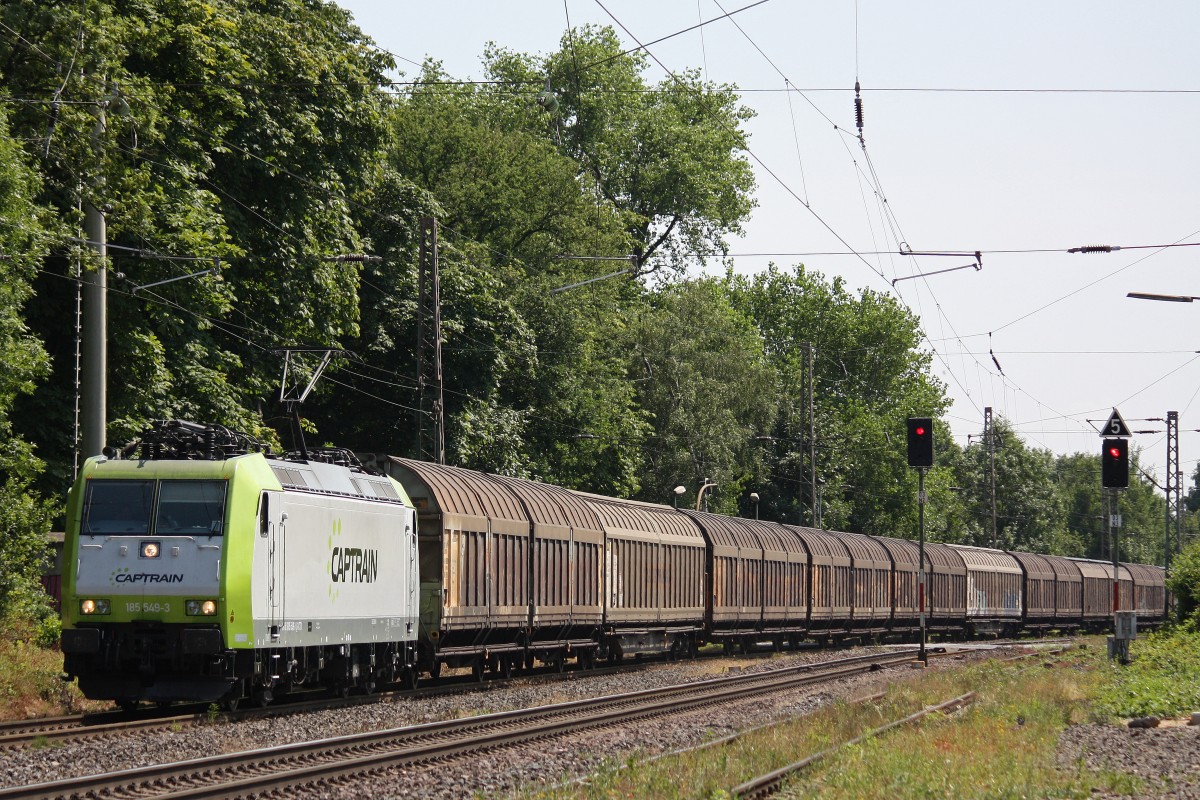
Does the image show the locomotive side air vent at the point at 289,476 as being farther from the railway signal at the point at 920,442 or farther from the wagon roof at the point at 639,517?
the railway signal at the point at 920,442

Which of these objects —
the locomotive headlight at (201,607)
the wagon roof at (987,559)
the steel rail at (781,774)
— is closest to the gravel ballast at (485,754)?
the locomotive headlight at (201,607)

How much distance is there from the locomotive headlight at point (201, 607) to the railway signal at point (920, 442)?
53.1 ft

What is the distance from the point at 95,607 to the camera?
1834cm

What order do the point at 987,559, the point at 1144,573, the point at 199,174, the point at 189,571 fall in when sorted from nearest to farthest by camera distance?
the point at 189,571 → the point at 199,174 → the point at 987,559 → the point at 1144,573

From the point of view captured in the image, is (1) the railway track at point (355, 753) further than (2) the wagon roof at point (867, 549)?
No

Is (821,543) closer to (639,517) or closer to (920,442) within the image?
(639,517)

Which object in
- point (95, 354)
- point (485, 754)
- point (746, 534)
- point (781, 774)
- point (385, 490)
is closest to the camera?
point (781, 774)

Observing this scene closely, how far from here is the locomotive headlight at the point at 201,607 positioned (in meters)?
18.2

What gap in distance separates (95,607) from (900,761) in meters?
9.87

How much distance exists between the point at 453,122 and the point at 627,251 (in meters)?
13.6

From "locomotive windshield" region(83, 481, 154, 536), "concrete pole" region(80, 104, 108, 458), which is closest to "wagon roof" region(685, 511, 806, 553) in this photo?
"concrete pole" region(80, 104, 108, 458)

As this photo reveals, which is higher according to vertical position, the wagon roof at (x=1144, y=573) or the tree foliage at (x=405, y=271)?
the tree foliage at (x=405, y=271)

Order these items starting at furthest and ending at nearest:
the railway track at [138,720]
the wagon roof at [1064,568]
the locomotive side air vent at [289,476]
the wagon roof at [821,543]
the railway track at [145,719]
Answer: the wagon roof at [1064,568]
the wagon roof at [821,543]
the locomotive side air vent at [289,476]
the railway track at [145,719]
the railway track at [138,720]

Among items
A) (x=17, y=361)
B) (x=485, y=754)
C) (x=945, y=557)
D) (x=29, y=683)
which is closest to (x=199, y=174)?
(x=17, y=361)
